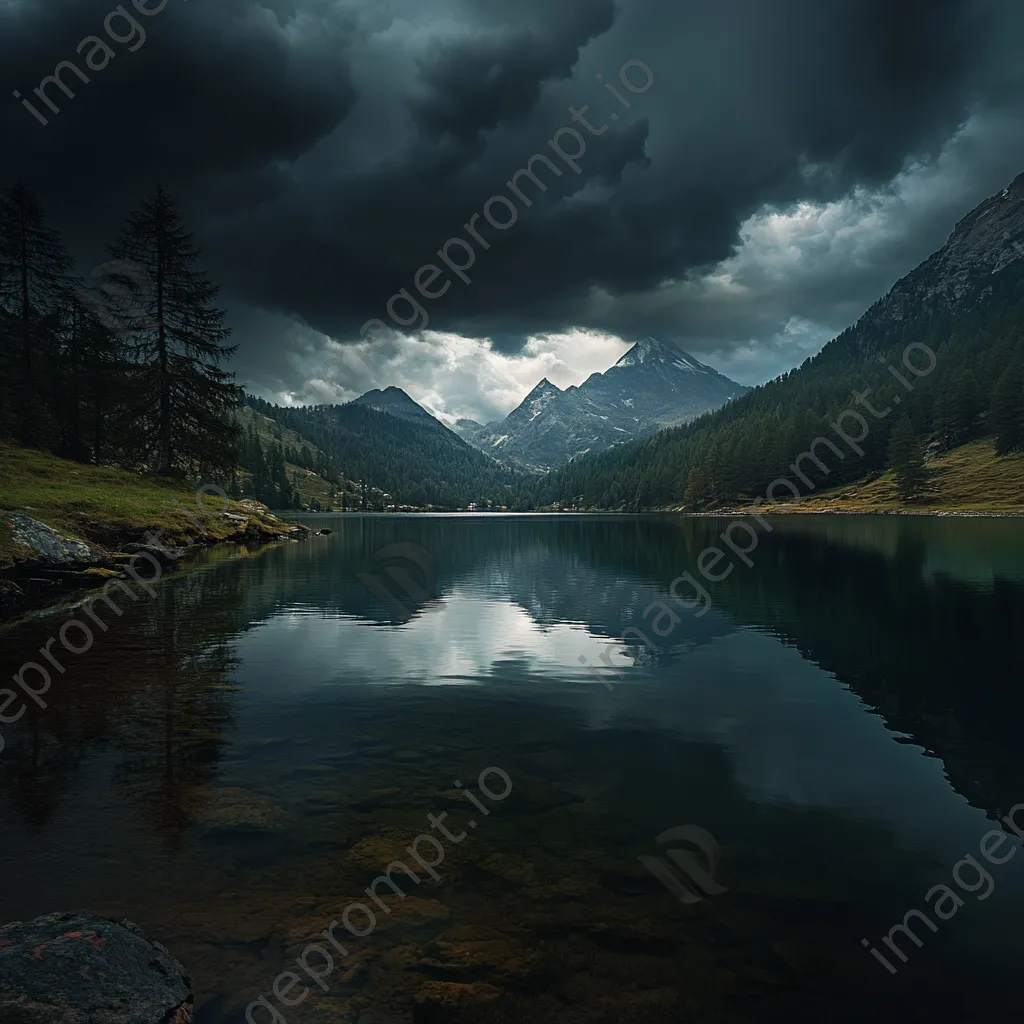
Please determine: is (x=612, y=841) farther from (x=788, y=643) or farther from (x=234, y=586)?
(x=234, y=586)

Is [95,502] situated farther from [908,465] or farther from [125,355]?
[908,465]


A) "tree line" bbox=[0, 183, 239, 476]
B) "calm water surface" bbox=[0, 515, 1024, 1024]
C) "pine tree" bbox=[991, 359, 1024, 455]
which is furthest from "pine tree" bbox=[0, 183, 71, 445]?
"pine tree" bbox=[991, 359, 1024, 455]

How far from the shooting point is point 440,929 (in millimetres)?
7230

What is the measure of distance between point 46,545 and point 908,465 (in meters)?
166

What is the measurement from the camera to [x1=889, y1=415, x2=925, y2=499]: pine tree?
142 metres

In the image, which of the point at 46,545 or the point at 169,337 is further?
the point at 169,337

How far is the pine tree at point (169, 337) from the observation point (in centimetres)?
5909

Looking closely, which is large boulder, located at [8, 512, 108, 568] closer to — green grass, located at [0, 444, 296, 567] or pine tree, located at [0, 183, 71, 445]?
green grass, located at [0, 444, 296, 567]

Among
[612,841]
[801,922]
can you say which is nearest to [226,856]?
[612,841]

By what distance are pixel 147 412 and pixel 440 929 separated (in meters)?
64.0

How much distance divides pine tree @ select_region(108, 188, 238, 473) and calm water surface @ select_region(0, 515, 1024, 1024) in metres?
40.6

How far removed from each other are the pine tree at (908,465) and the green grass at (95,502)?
497ft

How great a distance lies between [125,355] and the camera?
5966 cm

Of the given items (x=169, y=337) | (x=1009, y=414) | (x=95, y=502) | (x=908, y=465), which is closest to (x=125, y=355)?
(x=169, y=337)
